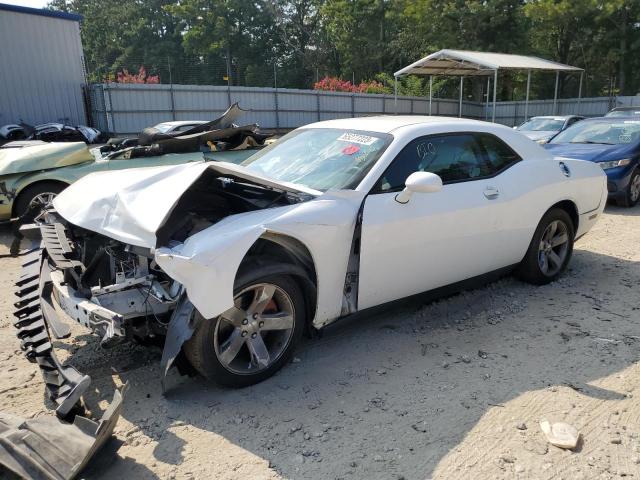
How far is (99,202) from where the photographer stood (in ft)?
11.0

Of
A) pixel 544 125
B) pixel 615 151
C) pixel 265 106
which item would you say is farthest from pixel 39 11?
pixel 615 151

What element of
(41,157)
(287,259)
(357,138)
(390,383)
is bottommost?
(390,383)

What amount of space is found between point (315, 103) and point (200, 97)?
211 inches

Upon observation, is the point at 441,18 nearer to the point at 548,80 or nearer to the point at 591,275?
the point at 548,80

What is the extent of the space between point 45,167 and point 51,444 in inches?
214

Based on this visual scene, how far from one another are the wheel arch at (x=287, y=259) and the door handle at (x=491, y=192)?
66.6 inches

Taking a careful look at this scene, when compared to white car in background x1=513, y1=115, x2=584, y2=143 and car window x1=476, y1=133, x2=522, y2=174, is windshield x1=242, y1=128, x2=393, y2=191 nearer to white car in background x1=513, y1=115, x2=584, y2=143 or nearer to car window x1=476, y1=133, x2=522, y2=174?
car window x1=476, y1=133, x2=522, y2=174

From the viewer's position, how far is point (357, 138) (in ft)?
13.1

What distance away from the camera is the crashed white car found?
9.68 ft

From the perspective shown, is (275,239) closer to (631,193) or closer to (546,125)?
(631,193)

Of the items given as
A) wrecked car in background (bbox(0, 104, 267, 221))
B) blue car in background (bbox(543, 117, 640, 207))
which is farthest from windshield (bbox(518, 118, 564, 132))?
wrecked car in background (bbox(0, 104, 267, 221))

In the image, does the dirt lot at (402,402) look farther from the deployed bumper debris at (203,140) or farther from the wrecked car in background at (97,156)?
the deployed bumper debris at (203,140)

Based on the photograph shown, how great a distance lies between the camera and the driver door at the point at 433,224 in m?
3.53

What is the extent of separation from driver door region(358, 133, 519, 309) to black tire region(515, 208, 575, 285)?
1.44ft
